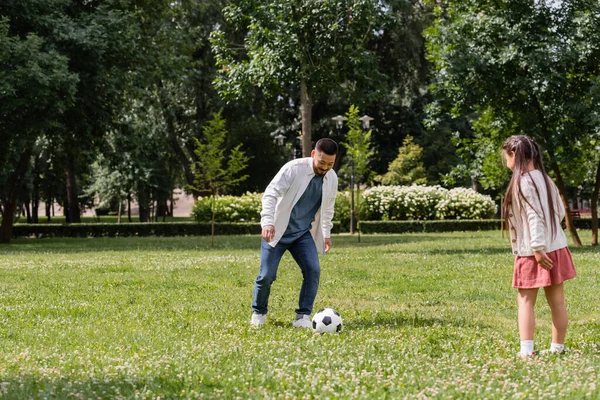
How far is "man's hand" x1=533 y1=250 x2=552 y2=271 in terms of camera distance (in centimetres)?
643

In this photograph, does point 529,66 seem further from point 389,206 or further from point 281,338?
point 389,206

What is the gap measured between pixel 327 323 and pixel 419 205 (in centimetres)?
3042

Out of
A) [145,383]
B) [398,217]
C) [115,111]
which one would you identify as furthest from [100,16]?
[145,383]

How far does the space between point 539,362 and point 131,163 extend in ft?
155

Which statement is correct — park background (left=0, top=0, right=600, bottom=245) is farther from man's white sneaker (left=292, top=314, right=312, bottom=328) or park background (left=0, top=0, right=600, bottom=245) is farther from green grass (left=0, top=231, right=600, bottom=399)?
man's white sneaker (left=292, top=314, right=312, bottom=328)

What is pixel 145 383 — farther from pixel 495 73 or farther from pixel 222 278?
pixel 495 73

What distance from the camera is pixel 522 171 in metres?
6.61

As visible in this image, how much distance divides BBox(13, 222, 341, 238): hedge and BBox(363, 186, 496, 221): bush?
2.40 meters

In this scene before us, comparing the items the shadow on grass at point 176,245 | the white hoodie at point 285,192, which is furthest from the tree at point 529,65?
the white hoodie at point 285,192

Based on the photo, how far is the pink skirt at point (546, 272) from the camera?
654 centimetres

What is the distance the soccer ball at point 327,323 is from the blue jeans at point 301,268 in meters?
0.51

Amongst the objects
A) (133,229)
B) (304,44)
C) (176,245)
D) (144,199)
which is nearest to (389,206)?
(133,229)

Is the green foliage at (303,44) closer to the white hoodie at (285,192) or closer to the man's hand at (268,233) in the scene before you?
the white hoodie at (285,192)

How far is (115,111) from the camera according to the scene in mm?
29641
